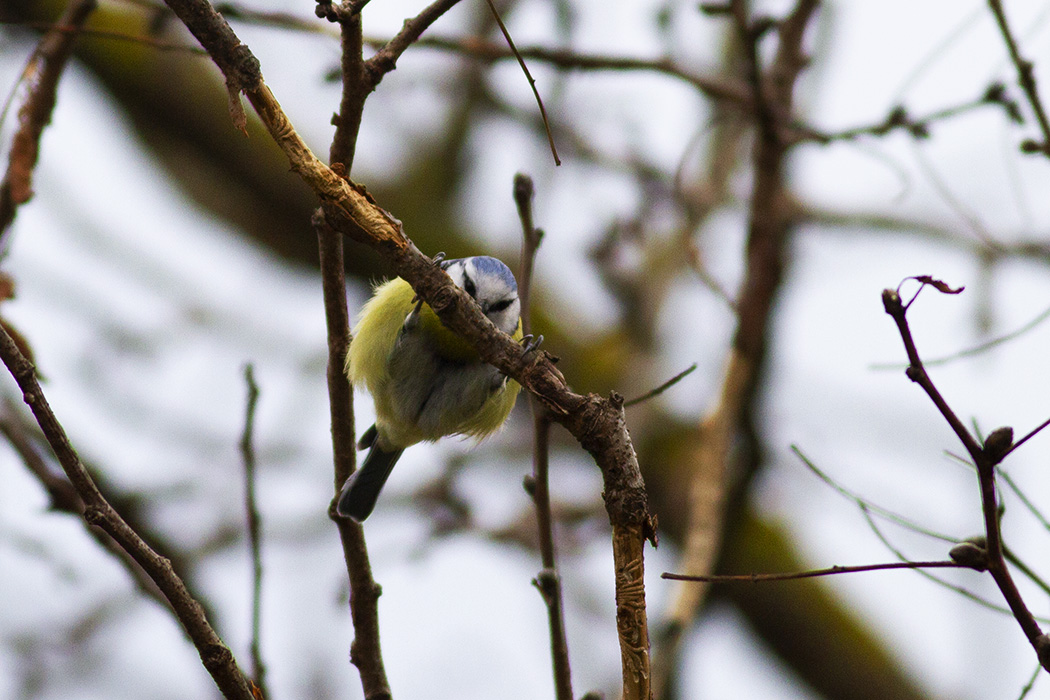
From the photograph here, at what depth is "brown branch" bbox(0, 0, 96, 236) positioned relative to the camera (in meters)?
1.79

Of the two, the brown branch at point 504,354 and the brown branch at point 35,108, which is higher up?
the brown branch at point 35,108

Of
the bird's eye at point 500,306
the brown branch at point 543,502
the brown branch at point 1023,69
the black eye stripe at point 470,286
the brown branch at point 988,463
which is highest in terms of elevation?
the black eye stripe at point 470,286

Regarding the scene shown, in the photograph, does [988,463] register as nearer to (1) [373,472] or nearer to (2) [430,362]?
(2) [430,362]

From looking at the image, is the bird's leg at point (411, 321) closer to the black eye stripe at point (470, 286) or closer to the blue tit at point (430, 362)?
the blue tit at point (430, 362)

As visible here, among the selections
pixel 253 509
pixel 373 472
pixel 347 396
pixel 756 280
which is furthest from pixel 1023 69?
pixel 373 472

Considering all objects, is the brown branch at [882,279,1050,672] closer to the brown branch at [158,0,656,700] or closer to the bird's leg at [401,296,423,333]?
the brown branch at [158,0,656,700]

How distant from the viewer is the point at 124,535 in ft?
3.68

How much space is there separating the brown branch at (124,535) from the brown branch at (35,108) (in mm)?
788

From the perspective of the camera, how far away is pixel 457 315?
126cm

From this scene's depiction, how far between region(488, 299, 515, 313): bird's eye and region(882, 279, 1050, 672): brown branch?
1.69 meters

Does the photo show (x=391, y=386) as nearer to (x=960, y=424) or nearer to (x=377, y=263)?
(x=960, y=424)

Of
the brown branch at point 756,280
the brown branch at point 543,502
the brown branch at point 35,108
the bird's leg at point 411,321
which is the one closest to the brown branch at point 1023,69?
the brown branch at point 756,280

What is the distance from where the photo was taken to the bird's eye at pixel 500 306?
8.56ft

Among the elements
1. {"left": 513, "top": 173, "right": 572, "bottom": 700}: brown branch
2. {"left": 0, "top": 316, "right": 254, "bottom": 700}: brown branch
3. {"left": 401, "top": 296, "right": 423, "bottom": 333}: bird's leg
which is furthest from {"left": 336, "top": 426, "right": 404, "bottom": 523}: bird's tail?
{"left": 0, "top": 316, "right": 254, "bottom": 700}: brown branch
